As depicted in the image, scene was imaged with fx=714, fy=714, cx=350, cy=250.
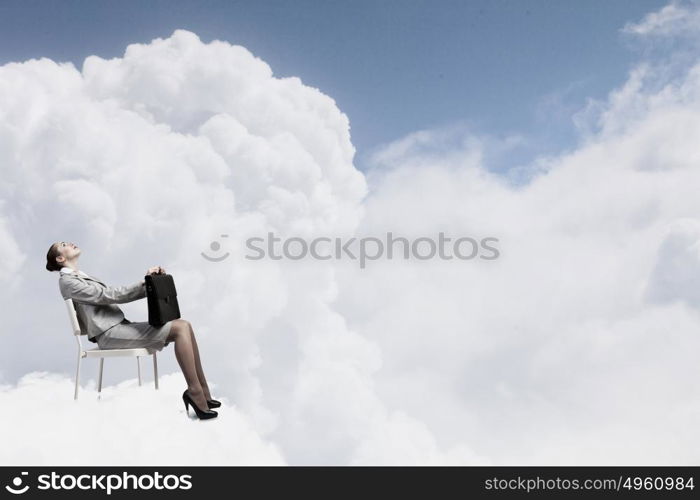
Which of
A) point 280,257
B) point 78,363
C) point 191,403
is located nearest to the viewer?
point 191,403

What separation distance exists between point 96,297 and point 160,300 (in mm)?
506

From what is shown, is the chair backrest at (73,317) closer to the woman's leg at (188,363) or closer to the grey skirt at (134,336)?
the grey skirt at (134,336)

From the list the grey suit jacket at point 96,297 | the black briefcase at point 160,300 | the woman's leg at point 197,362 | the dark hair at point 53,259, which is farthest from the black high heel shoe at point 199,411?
the dark hair at point 53,259

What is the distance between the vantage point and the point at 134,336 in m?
5.48

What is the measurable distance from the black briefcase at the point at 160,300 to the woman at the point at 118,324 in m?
0.07

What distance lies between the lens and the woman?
5336 millimetres

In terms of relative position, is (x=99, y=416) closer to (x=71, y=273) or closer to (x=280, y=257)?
(x=71, y=273)

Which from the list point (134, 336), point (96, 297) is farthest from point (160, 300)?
point (96, 297)

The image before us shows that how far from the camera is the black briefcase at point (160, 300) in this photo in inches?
211

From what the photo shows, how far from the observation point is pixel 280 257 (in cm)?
747

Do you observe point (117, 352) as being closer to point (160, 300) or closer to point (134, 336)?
point (134, 336)
